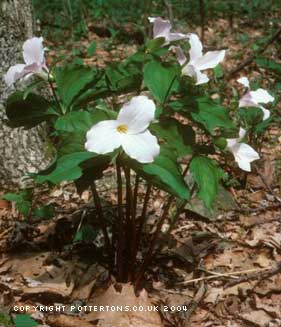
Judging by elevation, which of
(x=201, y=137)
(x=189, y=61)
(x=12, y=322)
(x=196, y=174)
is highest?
(x=189, y=61)

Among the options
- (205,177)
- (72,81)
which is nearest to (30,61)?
(72,81)

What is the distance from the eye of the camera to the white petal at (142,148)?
131cm

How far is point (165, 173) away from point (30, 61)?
1.81 ft

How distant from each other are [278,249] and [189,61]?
101cm

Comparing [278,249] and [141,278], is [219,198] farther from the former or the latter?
[141,278]

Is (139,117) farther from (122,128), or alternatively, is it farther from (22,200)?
(22,200)

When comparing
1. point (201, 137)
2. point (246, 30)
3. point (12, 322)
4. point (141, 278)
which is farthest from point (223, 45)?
point (12, 322)

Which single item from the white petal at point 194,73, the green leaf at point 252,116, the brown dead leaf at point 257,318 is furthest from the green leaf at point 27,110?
the green leaf at point 252,116

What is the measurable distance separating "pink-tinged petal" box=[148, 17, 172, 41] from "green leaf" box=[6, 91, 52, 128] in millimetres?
415

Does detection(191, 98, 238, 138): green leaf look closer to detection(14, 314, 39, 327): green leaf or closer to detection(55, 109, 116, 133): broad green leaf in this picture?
detection(55, 109, 116, 133): broad green leaf

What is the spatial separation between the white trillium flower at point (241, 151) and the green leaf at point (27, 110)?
612 mm

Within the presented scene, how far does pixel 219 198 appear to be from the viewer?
2.46 meters

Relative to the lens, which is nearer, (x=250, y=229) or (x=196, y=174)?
(x=196, y=174)

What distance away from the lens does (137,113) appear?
1.33 metres
